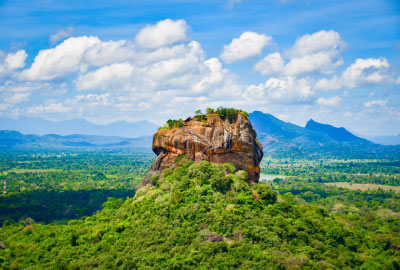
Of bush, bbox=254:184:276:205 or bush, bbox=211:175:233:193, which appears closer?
bush, bbox=254:184:276:205

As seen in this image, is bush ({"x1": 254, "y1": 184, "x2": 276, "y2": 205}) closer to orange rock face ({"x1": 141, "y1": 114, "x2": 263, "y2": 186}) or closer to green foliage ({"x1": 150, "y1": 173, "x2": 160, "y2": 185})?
orange rock face ({"x1": 141, "y1": 114, "x2": 263, "y2": 186})

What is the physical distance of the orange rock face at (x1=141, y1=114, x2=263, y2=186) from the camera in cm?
3997

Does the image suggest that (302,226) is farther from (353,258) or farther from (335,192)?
(335,192)

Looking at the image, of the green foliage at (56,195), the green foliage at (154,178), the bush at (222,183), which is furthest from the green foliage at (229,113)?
the green foliage at (56,195)

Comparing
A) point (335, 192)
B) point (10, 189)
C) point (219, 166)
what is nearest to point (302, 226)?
point (219, 166)

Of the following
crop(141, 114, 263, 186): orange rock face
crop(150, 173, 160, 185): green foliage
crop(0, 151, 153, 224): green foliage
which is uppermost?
crop(141, 114, 263, 186): orange rock face

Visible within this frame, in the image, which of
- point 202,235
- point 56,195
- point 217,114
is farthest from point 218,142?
point 56,195

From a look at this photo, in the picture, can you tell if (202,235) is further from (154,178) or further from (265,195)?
(154,178)

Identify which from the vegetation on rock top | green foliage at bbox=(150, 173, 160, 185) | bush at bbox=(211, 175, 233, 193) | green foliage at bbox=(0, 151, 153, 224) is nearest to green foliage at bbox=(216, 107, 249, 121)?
the vegetation on rock top

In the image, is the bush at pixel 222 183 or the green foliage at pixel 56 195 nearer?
the bush at pixel 222 183

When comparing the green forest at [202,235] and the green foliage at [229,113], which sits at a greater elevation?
the green foliage at [229,113]

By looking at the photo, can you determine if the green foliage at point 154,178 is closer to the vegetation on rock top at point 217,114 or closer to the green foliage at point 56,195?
the vegetation on rock top at point 217,114

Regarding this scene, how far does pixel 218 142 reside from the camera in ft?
132

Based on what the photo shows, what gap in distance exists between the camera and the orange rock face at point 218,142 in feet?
131
